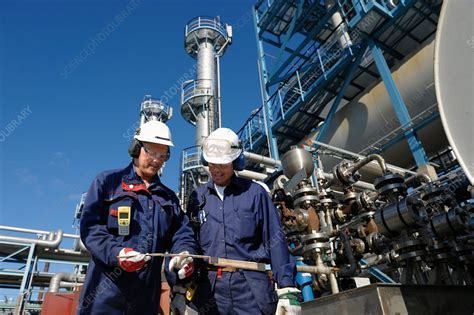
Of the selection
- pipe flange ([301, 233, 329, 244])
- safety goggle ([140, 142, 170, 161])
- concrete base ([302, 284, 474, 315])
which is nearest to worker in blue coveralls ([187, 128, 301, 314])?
safety goggle ([140, 142, 170, 161])

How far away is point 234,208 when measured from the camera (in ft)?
6.42

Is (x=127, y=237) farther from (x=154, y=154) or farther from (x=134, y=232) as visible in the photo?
(x=154, y=154)

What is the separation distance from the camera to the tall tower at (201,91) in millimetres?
11133

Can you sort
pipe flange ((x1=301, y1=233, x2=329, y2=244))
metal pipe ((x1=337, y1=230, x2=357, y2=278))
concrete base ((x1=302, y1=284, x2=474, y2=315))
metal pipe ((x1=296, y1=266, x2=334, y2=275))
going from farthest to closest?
1. metal pipe ((x1=337, y1=230, x2=357, y2=278))
2. pipe flange ((x1=301, y1=233, x2=329, y2=244))
3. metal pipe ((x1=296, y1=266, x2=334, y2=275))
4. concrete base ((x1=302, y1=284, x2=474, y2=315))

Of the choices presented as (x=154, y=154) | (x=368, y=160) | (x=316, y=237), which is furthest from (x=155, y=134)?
(x=368, y=160)

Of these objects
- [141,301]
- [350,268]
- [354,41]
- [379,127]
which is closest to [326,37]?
[354,41]

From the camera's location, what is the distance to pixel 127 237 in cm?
169

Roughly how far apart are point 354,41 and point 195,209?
23.5ft

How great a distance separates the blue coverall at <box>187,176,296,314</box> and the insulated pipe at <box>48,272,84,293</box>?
9.27m

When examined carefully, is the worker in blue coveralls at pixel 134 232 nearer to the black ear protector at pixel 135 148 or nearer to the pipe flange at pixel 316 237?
the black ear protector at pixel 135 148

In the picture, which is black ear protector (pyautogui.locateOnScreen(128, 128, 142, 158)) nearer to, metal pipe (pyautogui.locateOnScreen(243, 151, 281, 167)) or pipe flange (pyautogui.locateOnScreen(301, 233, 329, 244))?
pipe flange (pyautogui.locateOnScreen(301, 233, 329, 244))

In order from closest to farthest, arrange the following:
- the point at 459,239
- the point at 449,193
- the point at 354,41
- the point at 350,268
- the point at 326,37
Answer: the point at 350,268
the point at 459,239
the point at 449,193
the point at 354,41
the point at 326,37

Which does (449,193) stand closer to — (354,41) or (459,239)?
(459,239)

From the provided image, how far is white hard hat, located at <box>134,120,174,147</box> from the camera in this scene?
1892 millimetres
